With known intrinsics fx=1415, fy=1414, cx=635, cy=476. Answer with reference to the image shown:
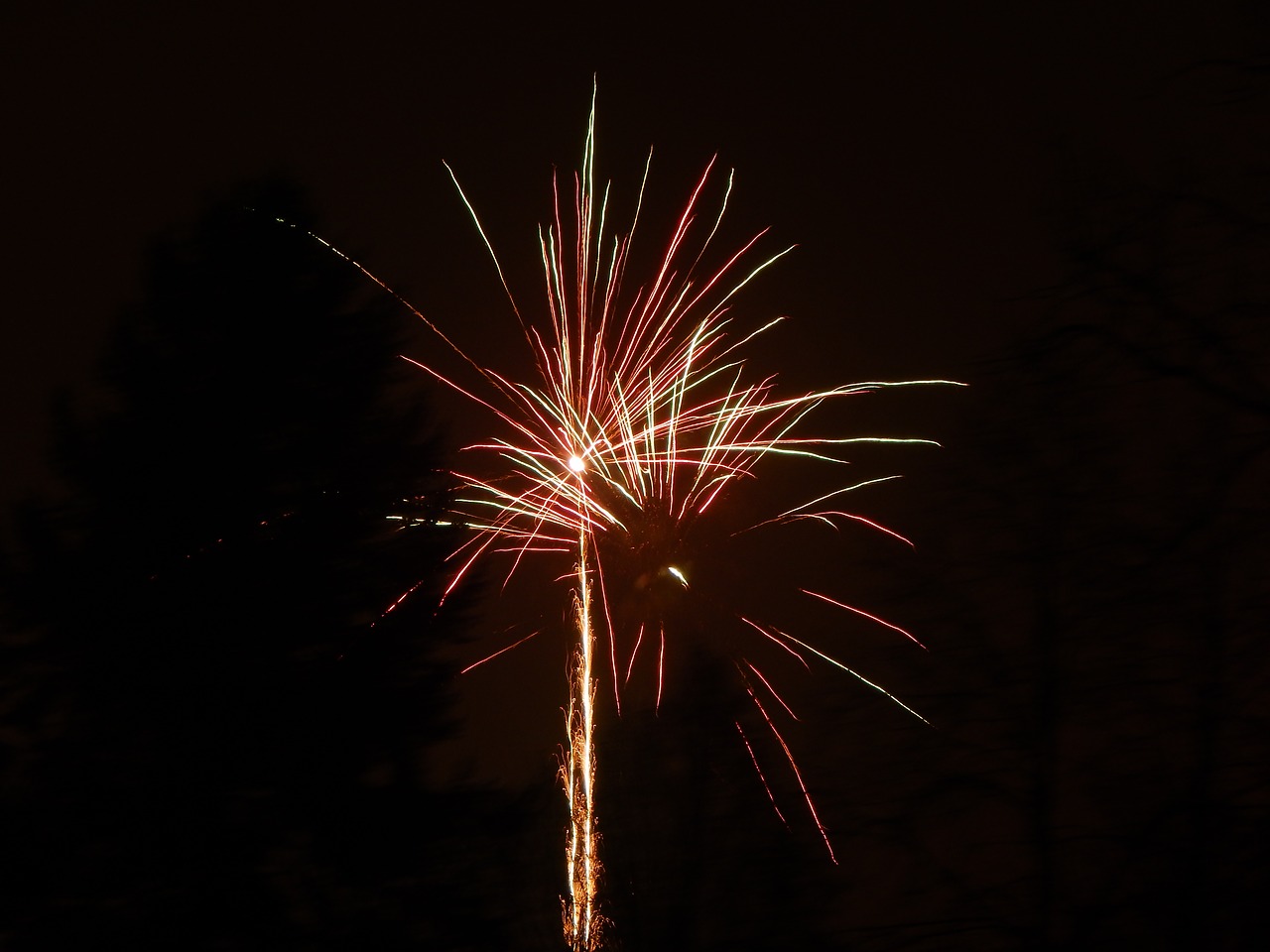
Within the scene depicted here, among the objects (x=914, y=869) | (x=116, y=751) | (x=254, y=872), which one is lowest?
(x=914, y=869)

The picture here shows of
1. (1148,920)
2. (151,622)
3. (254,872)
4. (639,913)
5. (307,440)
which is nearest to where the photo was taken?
(1148,920)

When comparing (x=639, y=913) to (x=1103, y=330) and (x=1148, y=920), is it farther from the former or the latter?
(x=1103, y=330)

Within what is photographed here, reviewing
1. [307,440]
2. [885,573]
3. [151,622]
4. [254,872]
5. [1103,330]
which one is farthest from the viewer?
[307,440]

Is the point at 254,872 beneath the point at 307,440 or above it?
beneath

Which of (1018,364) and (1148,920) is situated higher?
(1018,364)

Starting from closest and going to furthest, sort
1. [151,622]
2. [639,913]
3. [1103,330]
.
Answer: [1103,330] → [639,913] → [151,622]

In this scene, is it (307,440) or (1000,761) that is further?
(307,440)

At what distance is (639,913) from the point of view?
531 cm

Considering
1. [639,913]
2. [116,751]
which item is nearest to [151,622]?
[116,751]

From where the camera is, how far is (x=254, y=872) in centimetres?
1346

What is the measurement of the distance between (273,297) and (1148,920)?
14.0 meters

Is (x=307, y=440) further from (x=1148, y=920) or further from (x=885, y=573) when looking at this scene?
(x=1148, y=920)

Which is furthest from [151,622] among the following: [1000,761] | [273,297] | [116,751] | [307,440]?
[1000,761]

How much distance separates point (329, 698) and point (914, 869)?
34.8 ft
